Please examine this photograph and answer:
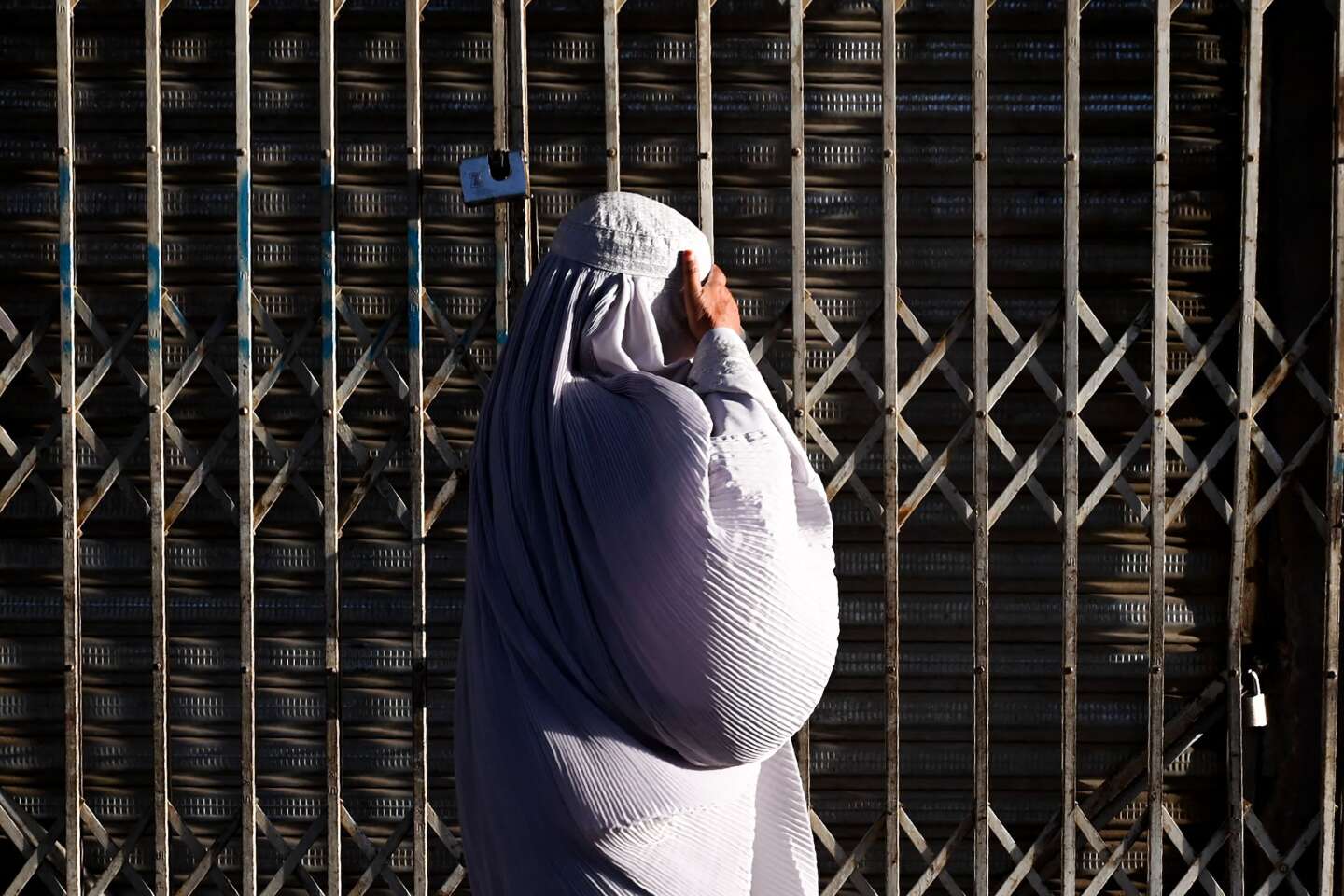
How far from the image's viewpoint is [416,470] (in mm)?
4055

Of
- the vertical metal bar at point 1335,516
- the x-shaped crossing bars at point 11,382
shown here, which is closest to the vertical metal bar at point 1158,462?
the vertical metal bar at point 1335,516

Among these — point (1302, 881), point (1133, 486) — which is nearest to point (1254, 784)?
point (1302, 881)

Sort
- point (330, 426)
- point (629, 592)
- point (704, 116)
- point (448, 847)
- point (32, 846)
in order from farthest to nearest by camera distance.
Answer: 1. point (32, 846)
2. point (448, 847)
3. point (330, 426)
4. point (704, 116)
5. point (629, 592)

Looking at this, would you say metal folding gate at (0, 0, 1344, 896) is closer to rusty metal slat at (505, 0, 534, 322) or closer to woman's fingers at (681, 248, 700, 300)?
rusty metal slat at (505, 0, 534, 322)

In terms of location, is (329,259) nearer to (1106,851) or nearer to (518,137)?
(518,137)

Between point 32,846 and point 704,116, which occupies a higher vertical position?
point 704,116

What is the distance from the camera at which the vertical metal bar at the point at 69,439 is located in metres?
4.04

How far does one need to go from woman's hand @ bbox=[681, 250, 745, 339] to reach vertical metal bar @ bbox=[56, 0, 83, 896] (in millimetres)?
2517

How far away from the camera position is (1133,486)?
439cm

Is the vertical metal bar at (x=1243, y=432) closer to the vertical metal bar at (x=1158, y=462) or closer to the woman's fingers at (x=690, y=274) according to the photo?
the vertical metal bar at (x=1158, y=462)

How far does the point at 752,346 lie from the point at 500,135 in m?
1.07

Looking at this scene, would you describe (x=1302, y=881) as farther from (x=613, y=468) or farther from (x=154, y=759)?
(x=154, y=759)

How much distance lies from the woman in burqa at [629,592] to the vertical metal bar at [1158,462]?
2010mm

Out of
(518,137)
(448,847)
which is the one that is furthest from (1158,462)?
(448,847)
